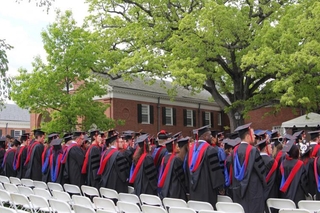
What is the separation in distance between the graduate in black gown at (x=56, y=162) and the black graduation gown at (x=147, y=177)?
7.65 ft

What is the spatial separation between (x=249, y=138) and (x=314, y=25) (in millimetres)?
11845

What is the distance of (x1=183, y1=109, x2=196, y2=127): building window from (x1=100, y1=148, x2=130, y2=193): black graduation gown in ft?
75.4

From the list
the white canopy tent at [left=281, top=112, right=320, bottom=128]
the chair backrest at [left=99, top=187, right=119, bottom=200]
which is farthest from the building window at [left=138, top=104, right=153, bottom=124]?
the chair backrest at [left=99, top=187, right=119, bottom=200]

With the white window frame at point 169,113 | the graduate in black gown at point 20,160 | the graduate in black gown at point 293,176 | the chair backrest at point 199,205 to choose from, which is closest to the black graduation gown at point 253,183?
the graduate in black gown at point 293,176

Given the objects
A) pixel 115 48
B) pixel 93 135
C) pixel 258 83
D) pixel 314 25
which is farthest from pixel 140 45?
pixel 93 135

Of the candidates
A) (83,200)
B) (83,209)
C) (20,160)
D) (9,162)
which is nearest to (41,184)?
(83,200)

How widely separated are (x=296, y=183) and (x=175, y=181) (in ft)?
6.49

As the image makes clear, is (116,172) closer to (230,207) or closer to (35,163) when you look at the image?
(35,163)

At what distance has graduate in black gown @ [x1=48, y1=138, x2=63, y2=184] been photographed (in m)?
9.13

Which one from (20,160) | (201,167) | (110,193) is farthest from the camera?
(20,160)

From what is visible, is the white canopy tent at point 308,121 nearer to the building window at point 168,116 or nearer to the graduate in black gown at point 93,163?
the building window at point 168,116

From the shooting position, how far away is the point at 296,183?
6484 mm

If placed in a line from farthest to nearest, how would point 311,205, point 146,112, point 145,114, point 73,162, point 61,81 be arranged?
1. point 146,112
2. point 145,114
3. point 61,81
4. point 73,162
5. point 311,205

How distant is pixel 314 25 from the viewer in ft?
54.2
